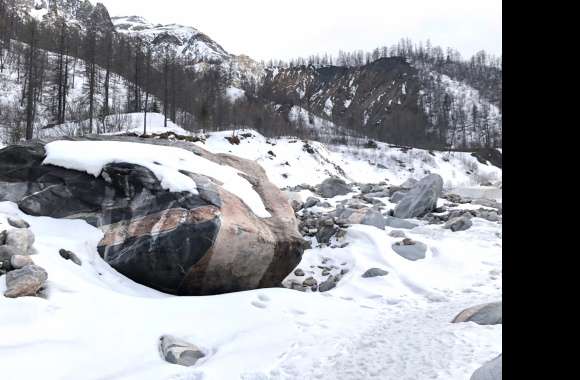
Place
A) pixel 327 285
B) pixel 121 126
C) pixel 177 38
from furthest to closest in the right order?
pixel 177 38, pixel 121 126, pixel 327 285

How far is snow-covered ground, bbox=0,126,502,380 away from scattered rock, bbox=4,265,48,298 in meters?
0.11

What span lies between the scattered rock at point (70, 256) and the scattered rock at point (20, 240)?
→ 0.37 m

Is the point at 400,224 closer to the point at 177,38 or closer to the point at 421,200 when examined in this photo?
the point at 421,200

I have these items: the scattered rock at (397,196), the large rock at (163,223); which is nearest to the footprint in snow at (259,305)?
the large rock at (163,223)

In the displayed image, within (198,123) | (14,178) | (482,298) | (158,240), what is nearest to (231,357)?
(158,240)

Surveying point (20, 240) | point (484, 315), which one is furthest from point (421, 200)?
point (20, 240)

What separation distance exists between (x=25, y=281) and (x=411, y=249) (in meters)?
6.92

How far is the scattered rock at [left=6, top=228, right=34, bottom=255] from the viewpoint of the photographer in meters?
4.77

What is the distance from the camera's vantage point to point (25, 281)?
419 cm

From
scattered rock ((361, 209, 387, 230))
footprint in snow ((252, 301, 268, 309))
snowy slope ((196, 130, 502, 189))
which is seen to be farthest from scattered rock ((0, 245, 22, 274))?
snowy slope ((196, 130, 502, 189))

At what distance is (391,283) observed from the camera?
7250 mm

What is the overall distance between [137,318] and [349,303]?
316 cm

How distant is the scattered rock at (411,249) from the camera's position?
8461 millimetres
